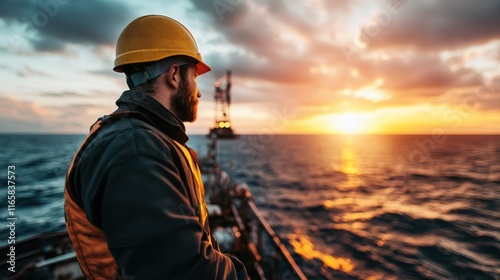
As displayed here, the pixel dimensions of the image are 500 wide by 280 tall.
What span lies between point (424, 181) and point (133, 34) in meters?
60.7

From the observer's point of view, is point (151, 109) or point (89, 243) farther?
point (151, 109)

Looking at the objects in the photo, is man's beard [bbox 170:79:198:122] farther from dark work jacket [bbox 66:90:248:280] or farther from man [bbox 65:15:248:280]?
dark work jacket [bbox 66:90:248:280]

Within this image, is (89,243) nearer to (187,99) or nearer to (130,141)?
(130,141)

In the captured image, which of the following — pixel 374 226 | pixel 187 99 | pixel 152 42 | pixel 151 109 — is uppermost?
pixel 152 42

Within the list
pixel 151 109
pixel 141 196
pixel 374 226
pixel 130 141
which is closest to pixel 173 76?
pixel 151 109

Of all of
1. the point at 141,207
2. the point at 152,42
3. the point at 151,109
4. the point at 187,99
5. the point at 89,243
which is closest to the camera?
the point at 141,207

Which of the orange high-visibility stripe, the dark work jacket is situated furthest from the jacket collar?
the orange high-visibility stripe

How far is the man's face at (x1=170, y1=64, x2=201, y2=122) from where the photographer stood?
1.89m

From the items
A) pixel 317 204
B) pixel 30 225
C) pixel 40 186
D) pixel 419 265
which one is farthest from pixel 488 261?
pixel 40 186

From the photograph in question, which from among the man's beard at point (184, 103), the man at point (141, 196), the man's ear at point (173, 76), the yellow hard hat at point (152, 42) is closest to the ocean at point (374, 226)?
the man's beard at point (184, 103)

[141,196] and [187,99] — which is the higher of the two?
[187,99]

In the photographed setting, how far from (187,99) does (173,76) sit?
20cm

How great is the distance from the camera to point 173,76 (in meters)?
1.86

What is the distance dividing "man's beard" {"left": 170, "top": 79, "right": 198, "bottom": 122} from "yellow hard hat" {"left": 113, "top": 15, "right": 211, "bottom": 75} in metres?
0.25
